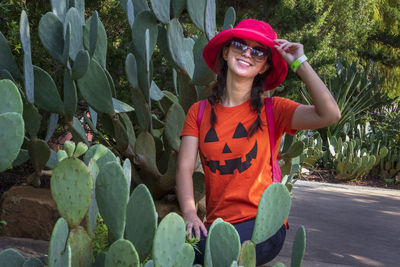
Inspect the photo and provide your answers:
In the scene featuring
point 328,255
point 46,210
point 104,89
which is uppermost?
point 104,89

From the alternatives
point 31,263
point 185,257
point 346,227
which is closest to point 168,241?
point 185,257

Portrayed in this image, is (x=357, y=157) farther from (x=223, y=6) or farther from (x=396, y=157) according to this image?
(x=223, y=6)

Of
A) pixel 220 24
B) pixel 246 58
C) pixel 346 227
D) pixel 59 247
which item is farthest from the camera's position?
pixel 220 24

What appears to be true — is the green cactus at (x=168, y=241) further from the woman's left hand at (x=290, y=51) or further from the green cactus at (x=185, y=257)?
the woman's left hand at (x=290, y=51)

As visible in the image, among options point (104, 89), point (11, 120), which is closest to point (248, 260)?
point (11, 120)

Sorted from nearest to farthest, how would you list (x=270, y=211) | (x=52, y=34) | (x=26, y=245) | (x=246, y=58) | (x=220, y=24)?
(x=270, y=211), (x=246, y=58), (x=52, y=34), (x=26, y=245), (x=220, y=24)

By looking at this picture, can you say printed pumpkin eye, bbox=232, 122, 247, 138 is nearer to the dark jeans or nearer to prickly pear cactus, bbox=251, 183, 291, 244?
the dark jeans

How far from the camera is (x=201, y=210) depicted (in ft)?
9.87

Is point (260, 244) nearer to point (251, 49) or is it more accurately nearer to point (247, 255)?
point (251, 49)

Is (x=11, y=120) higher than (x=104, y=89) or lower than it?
lower

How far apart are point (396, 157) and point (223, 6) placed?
403 cm

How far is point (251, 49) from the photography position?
215 centimetres

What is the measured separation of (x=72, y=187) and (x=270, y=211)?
0.49 metres

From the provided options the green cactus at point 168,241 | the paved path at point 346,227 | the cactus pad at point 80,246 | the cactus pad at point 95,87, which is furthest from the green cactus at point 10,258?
the paved path at point 346,227
